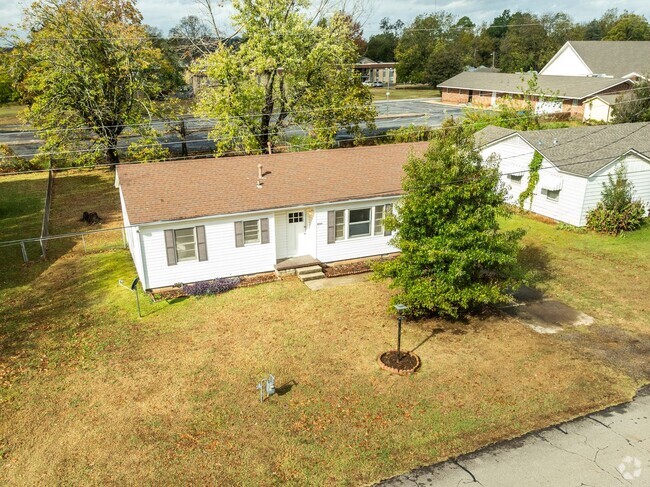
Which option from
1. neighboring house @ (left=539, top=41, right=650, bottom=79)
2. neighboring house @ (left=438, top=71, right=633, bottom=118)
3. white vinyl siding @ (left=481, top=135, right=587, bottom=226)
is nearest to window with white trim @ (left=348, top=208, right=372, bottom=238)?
white vinyl siding @ (left=481, top=135, right=587, bottom=226)

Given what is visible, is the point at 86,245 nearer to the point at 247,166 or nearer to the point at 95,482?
the point at 247,166

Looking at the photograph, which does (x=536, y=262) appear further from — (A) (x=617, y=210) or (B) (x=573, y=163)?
(B) (x=573, y=163)

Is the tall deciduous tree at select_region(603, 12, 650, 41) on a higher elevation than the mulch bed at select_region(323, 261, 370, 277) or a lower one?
higher

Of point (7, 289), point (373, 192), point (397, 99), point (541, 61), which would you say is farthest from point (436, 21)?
point (7, 289)

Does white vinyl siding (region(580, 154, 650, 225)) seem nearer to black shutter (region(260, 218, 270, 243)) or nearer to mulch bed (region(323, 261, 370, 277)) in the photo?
mulch bed (region(323, 261, 370, 277))

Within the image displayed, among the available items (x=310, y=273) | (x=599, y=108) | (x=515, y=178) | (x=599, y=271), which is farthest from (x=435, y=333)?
(x=599, y=108)

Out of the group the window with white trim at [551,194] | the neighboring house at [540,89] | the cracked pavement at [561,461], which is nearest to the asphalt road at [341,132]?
the neighboring house at [540,89]
